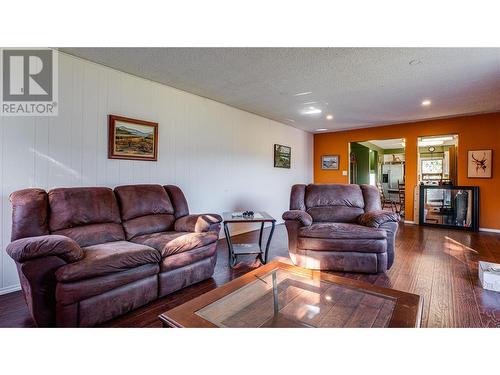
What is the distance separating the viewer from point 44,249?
157 cm

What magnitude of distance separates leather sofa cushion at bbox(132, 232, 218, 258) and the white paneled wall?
1103 millimetres

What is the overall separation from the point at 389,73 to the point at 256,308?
10.7 ft

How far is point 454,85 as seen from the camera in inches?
138

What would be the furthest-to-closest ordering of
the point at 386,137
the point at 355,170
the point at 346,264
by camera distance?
the point at 355,170, the point at 386,137, the point at 346,264

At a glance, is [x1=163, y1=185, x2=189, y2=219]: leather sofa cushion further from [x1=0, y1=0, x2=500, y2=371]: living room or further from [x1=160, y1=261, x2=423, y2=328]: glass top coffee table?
[x1=160, y1=261, x2=423, y2=328]: glass top coffee table

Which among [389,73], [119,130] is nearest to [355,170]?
[389,73]

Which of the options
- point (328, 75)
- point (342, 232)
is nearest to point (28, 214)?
point (342, 232)

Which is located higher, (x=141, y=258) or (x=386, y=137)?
(x=386, y=137)

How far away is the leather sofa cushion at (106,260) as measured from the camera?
1618mm

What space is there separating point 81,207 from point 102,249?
2.00 ft

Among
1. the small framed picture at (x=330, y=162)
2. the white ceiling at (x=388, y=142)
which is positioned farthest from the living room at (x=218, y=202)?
the white ceiling at (x=388, y=142)

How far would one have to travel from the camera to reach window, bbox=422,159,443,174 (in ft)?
25.7
